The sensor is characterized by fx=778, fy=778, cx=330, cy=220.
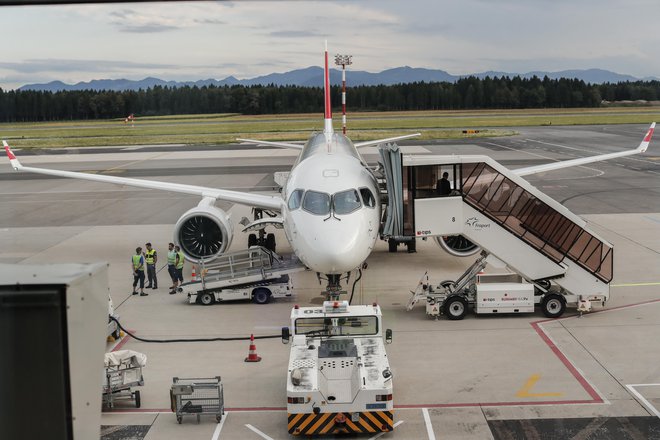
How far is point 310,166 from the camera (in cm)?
1783

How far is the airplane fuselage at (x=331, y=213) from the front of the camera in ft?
50.6

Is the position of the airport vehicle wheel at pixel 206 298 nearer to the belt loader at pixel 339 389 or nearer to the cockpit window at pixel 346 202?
the cockpit window at pixel 346 202

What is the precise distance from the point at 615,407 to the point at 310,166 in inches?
341

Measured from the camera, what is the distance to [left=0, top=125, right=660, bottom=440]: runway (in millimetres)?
11602

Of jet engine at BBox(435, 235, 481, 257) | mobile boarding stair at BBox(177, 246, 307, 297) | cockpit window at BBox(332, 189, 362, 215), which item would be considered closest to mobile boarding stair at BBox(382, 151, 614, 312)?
cockpit window at BBox(332, 189, 362, 215)

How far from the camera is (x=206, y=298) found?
62.6 feet

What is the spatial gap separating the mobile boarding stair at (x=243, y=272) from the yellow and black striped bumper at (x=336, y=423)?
307 inches

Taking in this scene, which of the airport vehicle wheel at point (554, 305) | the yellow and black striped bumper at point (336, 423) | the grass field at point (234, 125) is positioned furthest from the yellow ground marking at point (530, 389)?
the grass field at point (234, 125)

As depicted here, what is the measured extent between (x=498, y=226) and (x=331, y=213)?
3.92 metres

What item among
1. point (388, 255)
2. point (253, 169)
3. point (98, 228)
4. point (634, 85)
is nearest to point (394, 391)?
point (388, 255)

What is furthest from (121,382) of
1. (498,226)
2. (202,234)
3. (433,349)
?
(202,234)

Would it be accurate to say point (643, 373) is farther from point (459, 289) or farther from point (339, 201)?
Answer: point (339, 201)

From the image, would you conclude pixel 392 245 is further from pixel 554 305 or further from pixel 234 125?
pixel 234 125

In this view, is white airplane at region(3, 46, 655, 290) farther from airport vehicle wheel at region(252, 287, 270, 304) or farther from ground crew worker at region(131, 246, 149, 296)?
ground crew worker at region(131, 246, 149, 296)
